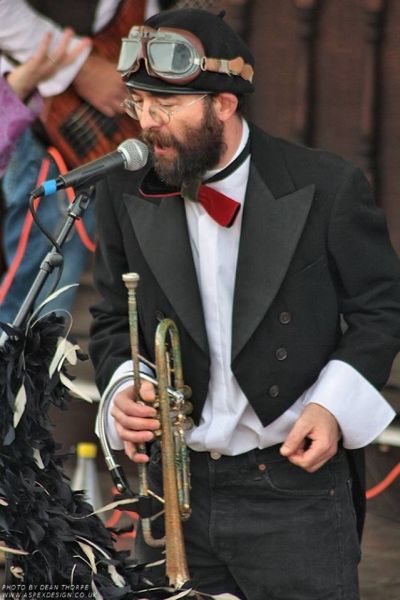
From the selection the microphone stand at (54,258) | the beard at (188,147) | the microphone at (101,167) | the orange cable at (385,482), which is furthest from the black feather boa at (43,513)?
the orange cable at (385,482)

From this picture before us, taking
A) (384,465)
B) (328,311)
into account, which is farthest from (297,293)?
(384,465)

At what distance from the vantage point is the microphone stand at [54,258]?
2.89m

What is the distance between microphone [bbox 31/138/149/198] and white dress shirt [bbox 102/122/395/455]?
317mm

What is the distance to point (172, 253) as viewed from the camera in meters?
3.23

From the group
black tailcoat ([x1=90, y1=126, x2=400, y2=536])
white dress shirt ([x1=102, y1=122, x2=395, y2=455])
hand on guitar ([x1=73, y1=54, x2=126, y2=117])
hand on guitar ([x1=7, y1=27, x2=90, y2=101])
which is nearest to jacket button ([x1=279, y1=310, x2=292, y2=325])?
black tailcoat ([x1=90, y1=126, x2=400, y2=536])

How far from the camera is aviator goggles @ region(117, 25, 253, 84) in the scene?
10.0ft

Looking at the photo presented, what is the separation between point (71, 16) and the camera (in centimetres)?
565

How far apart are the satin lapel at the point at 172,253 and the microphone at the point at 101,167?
0.29m

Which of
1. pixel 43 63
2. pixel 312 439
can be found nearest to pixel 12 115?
pixel 43 63

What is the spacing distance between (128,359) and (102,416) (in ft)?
0.51

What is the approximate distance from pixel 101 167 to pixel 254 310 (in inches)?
20.7

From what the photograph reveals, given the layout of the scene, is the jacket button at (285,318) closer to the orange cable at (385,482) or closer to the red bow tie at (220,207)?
the red bow tie at (220,207)

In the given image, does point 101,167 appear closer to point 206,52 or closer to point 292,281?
point 206,52

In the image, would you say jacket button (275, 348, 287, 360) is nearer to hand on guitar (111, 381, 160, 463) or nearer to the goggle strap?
hand on guitar (111, 381, 160, 463)
